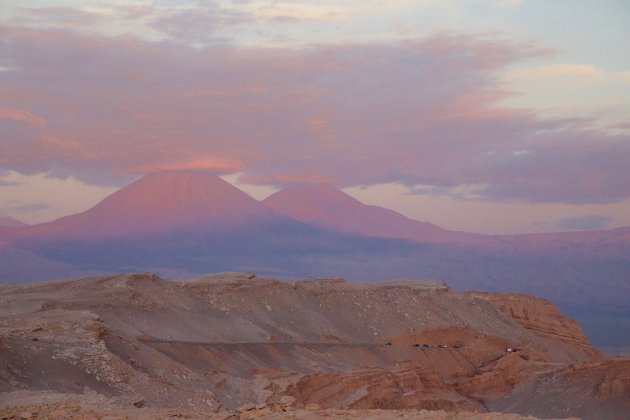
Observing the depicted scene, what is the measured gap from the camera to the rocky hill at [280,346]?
21.4 metres

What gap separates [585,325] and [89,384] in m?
94.2

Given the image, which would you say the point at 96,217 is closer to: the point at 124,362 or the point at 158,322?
the point at 158,322

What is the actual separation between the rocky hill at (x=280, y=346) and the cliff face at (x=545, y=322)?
85 mm

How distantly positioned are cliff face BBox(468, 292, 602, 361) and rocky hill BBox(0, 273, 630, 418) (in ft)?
0.28

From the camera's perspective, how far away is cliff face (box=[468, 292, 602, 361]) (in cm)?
5225

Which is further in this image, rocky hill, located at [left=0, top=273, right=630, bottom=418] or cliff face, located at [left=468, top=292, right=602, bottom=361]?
cliff face, located at [left=468, top=292, right=602, bottom=361]

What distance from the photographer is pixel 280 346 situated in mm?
33781

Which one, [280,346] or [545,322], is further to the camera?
[545,322]

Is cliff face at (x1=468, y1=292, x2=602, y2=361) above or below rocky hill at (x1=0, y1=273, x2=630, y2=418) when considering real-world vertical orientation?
below

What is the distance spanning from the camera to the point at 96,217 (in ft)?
535

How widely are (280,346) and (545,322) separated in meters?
23.8

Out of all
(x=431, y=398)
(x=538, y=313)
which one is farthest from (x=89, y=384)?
(x=538, y=313)

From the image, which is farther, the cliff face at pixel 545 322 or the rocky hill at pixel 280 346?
the cliff face at pixel 545 322

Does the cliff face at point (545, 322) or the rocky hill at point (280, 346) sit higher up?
the rocky hill at point (280, 346)
